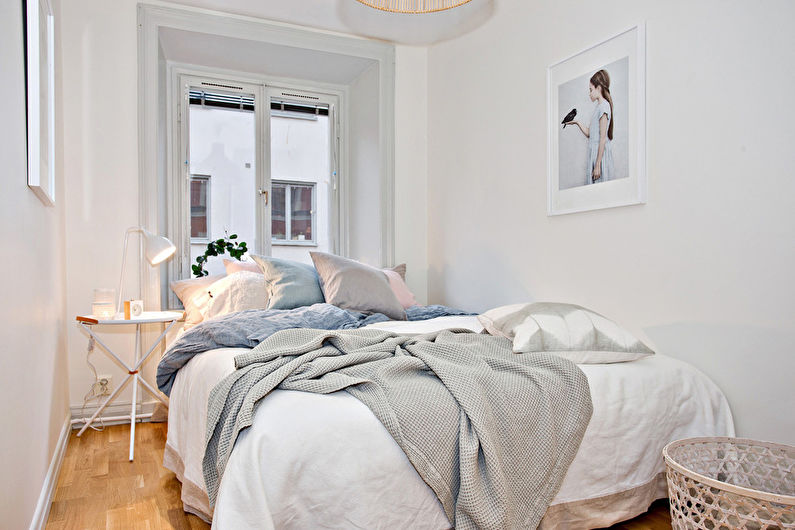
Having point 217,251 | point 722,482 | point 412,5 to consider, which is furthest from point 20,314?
point 217,251

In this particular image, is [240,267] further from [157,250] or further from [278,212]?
[278,212]

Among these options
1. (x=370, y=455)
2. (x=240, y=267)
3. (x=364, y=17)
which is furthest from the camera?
(x=364, y=17)

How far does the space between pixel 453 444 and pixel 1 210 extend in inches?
49.8

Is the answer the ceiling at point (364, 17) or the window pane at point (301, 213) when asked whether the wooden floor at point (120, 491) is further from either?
the ceiling at point (364, 17)

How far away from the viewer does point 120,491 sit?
89.7 inches

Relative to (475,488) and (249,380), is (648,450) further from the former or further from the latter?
(249,380)

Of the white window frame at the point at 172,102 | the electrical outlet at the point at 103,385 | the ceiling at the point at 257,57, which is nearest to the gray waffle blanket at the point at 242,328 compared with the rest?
the electrical outlet at the point at 103,385

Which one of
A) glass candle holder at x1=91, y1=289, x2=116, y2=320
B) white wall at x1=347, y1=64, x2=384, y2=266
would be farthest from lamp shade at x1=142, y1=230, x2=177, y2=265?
white wall at x1=347, y1=64, x2=384, y2=266

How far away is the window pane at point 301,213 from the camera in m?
4.31

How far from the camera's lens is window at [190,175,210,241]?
4.00 meters

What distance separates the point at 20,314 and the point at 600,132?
2.42 meters

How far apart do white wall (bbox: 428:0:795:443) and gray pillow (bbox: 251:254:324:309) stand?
1.14 metres

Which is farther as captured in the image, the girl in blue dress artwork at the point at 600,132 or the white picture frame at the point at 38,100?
the girl in blue dress artwork at the point at 600,132

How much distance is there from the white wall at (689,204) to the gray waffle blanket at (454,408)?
734 mm
